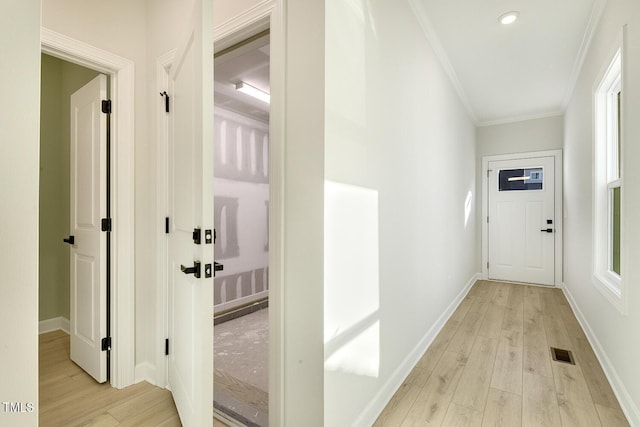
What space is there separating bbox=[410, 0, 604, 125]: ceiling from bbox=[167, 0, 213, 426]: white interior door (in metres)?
1.77

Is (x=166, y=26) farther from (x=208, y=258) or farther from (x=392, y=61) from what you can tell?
(x=208, y=258)

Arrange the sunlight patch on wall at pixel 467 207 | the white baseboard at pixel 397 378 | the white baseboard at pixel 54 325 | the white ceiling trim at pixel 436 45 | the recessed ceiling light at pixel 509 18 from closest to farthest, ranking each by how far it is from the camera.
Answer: the white baseboard at pixel 397 378
the white ceiling trim at pixel 436 45
the recessed ceiling light at pixel 509 18
the white baseboard at pixel 54 325
the sunlight patch on wall at pixel 467 207

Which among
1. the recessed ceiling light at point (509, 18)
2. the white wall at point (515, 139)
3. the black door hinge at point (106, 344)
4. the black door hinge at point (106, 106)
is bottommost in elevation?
the black door hinge at point (106, 344)

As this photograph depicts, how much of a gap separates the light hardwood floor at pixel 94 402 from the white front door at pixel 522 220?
5051 mm

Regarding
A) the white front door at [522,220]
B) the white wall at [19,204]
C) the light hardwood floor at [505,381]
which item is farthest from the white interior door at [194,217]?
the white front door at [522,220]

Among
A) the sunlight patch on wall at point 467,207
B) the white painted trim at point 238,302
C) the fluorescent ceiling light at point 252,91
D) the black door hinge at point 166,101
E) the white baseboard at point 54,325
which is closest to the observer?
the black door hinge at point 166,101

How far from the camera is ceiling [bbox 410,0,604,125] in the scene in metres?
2.41

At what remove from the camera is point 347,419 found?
56.7 inches

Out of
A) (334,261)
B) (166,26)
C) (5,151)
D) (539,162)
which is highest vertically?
(166,26)

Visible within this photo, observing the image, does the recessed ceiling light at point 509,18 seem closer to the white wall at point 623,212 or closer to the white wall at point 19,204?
the white wall at point 623,212

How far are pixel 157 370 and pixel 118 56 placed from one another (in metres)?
2.10

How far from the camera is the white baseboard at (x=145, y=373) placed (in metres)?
2.07

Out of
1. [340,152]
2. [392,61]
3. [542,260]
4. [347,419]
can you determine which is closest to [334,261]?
[340,152]

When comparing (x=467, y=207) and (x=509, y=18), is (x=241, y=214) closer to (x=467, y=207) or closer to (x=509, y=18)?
(x=467, y=207)
